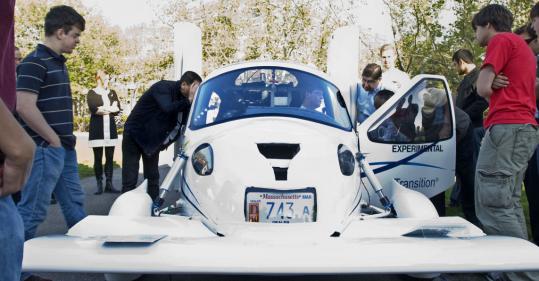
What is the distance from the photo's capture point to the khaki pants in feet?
13.8

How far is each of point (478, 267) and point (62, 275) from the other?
11.3ft

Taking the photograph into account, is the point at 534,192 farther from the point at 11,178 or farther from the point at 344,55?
the point at 11,178

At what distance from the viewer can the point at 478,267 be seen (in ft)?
9.98


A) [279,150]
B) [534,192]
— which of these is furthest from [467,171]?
[279,150]

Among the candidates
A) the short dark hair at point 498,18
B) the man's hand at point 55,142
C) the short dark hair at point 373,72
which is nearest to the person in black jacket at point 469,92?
the short dark hair at point 373,72

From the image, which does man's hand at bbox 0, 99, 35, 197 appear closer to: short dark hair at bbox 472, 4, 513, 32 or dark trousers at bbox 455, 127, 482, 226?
short dark hair at bbox 472, 4, 513, 32

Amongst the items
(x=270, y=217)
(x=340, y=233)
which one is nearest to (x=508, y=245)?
(x=340, y=233)

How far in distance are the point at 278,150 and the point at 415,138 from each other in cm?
177

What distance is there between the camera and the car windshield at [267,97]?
5109 millimetres

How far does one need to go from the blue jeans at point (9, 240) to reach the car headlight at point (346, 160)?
115 inches

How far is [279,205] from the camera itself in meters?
3.96

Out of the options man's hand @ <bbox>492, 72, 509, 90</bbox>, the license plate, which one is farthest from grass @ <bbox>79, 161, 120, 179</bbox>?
man's hand @ <bbox>492, 72, 509, 90</bbox>

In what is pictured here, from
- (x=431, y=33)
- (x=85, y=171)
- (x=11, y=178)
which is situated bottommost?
(x=85, y=171)

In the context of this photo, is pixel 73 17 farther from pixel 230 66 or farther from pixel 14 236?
pixel 14 236
